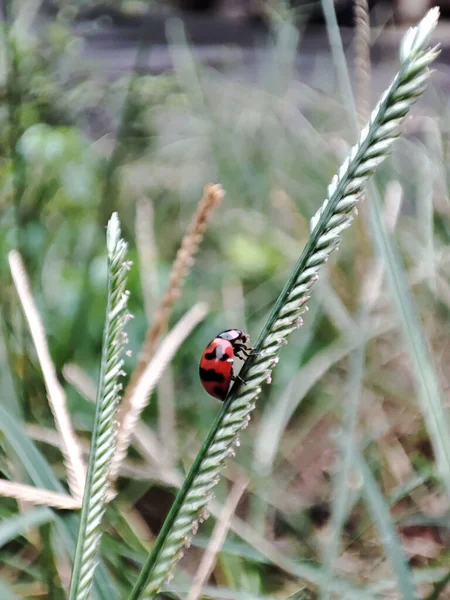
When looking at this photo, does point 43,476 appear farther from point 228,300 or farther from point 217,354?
point 228,300

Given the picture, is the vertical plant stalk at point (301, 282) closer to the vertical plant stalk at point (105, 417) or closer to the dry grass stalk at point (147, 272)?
the vertical plant stalk at point (105, 417)

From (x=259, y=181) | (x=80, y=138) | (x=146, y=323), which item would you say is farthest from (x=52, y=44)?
(x=146, y=323)

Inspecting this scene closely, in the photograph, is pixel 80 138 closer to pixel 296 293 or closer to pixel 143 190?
pixel 143 190

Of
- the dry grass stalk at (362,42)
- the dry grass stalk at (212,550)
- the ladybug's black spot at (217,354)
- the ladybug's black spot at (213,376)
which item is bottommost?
the dry grass stalk at (212,550)

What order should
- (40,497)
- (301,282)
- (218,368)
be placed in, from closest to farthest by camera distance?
1. (301,282)
2. (40,497)
3. (218,368)

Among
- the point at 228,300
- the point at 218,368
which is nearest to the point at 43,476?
the point at 218,368

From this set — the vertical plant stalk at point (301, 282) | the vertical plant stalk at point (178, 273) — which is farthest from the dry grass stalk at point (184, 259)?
the vertical plant stalk at point (301, 282)
